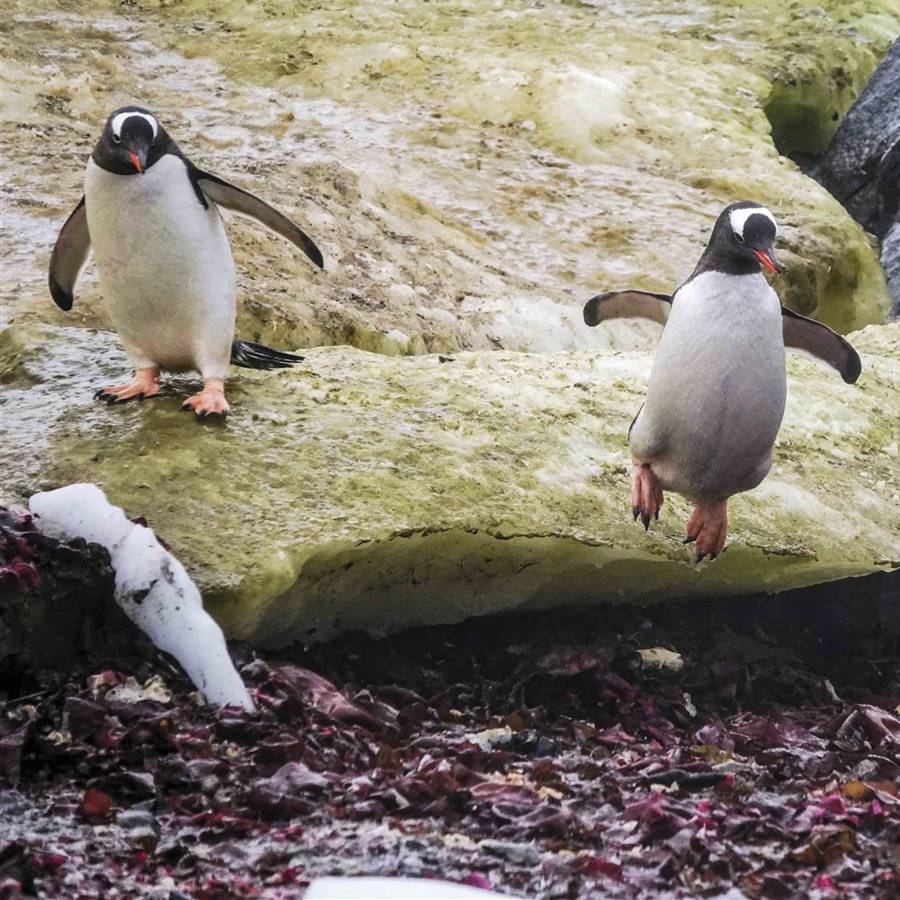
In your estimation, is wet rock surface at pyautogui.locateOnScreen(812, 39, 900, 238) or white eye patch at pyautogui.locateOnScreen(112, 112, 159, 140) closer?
white eye patch at pyautogui.locateOnScreen(112, 112, 159, 140)

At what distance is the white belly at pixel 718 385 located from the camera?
12.1 feet

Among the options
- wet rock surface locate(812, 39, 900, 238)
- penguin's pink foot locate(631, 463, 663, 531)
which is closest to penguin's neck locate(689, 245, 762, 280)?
penguin's pink foot locate(631, 463, 663, 531)

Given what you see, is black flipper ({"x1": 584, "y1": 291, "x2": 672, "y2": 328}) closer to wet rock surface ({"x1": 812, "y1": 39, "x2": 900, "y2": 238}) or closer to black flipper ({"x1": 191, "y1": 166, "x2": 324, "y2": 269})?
black flipper ({"x1": 191, "y1": 166, "x2": 324, "y2": 269})

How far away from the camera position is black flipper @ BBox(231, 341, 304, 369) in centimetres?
430

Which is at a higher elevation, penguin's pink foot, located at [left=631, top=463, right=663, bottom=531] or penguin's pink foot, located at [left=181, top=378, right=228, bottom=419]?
penguin's pink foot, located at [left=181, top=378, right=228, bottom=419]

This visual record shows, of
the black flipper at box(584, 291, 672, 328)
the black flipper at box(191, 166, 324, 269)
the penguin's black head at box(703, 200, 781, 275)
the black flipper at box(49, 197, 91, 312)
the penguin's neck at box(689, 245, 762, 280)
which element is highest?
the penguin's black head at box(703, 200, 781, 275)

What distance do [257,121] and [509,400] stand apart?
4165 mm

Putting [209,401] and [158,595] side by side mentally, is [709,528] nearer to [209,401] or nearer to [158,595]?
[209,401]

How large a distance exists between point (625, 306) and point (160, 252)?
1406mm

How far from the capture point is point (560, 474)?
413 centimetres

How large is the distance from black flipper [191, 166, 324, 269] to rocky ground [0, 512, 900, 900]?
119cm

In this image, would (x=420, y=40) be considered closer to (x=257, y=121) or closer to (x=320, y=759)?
(x=257, y=121)

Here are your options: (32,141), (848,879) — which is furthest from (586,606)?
(32,141)

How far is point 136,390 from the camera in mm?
4039
